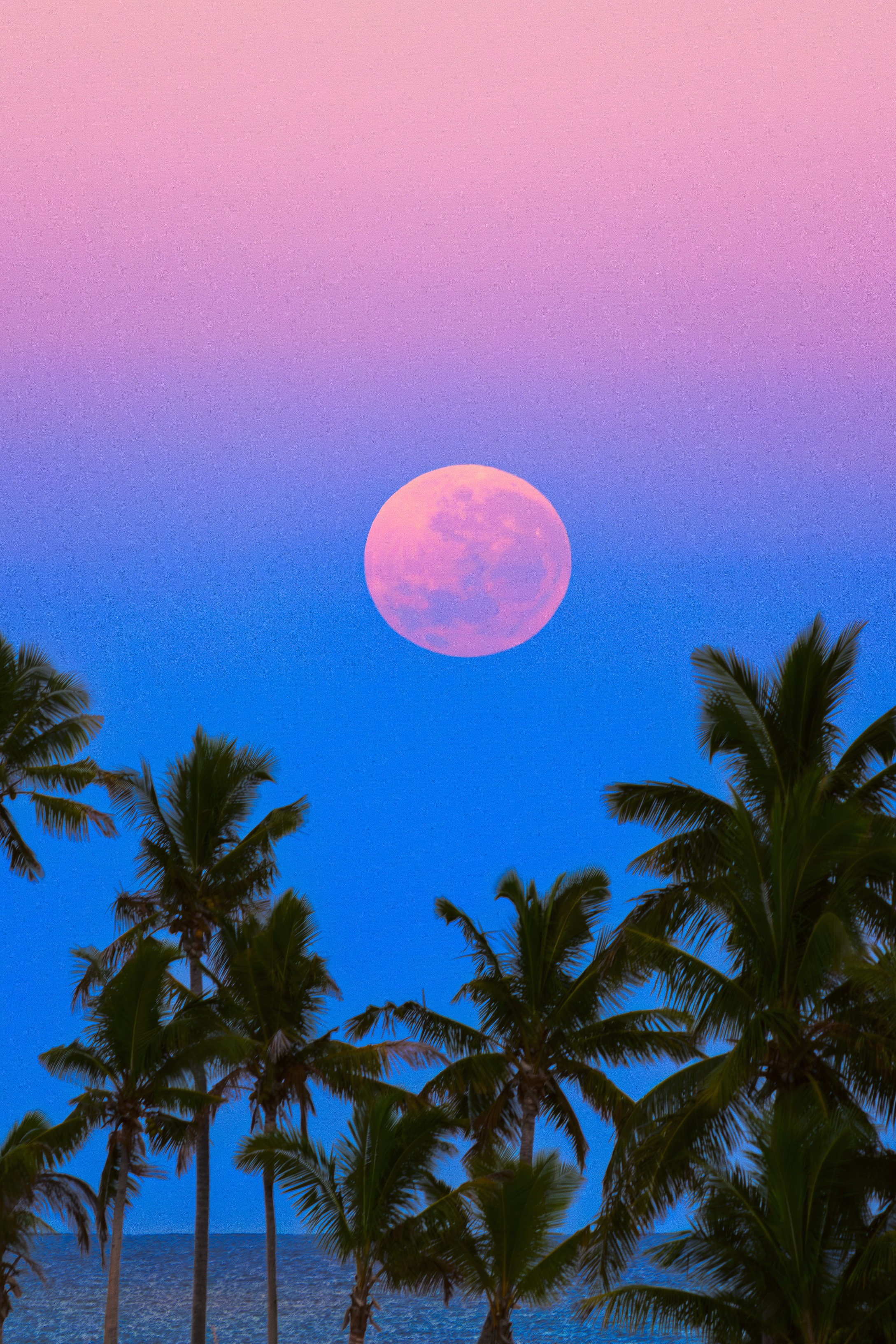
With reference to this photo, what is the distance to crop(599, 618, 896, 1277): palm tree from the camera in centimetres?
1725

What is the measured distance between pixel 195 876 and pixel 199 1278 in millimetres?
8275

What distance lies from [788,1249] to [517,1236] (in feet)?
15.4

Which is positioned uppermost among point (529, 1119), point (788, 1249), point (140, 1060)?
point (140, 1060)

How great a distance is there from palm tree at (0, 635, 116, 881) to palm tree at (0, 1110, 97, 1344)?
14.7 feet

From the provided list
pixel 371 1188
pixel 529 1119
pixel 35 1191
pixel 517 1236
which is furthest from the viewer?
pixel 529 1119

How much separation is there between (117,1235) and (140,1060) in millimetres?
3954

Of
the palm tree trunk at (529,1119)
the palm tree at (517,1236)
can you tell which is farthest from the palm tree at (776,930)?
the palm tree trunk at (529,1119)

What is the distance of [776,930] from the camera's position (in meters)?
17.5

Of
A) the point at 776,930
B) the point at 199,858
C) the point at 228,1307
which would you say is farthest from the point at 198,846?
the point at 228,1307

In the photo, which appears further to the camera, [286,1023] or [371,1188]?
[286,1023]

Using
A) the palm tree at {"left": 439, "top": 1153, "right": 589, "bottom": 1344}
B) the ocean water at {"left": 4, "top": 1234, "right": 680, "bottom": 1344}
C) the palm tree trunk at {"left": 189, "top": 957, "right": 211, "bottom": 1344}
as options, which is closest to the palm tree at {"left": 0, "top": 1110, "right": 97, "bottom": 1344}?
the palm tree trunk at {"left": 189, "top": 957, "right": 211, "bottom": 1344}

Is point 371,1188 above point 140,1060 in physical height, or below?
below

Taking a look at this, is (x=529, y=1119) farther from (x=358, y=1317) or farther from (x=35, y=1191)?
(x=35, y=1191)

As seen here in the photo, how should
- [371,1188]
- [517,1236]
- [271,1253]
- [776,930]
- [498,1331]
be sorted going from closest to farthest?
[776,930], [517,1236], [371,1188], [498,1331], [271,1253]
